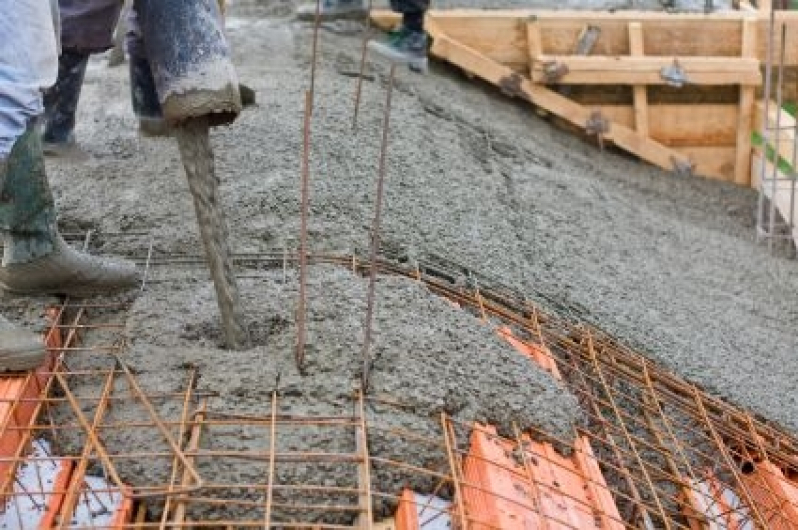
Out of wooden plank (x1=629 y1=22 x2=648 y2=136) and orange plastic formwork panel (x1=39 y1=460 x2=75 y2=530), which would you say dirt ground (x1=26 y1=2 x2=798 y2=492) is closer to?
orange plastic formwork panel (x1=39 y1=460 x2=75 y2=530)

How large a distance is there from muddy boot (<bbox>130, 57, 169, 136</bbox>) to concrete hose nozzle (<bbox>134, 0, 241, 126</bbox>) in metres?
1.76

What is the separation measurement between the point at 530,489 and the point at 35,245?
162 cm

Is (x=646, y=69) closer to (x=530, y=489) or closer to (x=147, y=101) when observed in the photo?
(x=147, y=101)

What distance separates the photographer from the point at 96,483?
2688 millimetres

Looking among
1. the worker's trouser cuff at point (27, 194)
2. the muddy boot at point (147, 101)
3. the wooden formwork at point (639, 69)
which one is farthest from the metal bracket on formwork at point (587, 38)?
the worker's trouser cuff at point (27, 194)

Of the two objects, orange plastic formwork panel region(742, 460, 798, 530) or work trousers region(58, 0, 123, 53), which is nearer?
orange plastic formwork panel region(742, 460, 798, 530)

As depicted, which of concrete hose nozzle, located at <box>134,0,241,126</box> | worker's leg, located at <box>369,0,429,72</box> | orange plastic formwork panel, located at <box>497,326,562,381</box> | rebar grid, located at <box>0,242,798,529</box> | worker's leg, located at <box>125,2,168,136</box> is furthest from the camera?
worker's leg, located at <box>369,0,429,72</box>

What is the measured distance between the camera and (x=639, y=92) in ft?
24.6

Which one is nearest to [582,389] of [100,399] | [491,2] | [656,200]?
[100,399]

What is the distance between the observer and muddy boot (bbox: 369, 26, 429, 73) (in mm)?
6766

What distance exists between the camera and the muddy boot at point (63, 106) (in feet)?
15.4

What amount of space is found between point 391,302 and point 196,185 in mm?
699

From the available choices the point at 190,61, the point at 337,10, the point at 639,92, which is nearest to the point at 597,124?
the point at 639,92

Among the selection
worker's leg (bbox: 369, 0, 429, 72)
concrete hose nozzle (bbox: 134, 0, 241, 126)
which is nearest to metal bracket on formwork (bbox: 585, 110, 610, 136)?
worker's leg (bbox: 369, 0, 429, 72)
